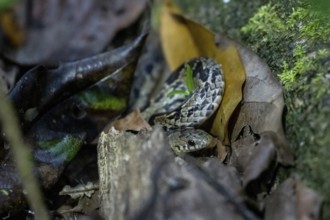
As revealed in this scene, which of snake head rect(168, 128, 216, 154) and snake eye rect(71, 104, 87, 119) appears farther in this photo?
snake eye rect(71, 104, 87, 119)

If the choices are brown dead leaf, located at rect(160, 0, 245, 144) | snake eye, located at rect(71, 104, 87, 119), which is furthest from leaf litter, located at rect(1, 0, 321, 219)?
snake eye, located at rect(71, 104, 87, 119)

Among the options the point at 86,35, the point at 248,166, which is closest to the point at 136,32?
the point at 86,35

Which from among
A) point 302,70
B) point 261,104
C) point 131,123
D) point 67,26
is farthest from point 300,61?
point 67,26

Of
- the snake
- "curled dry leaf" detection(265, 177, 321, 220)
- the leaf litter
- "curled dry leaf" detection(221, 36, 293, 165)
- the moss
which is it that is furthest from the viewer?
the snake

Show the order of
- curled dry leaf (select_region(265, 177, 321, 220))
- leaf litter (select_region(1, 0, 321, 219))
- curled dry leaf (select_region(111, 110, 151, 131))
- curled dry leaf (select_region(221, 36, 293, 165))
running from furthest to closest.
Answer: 1. curled dry leaf (select_region(111, 110, 151, 131))
2. curled dry leaf (select_region(221, 36, 293, 165))
3. leaf litter (select_region(1, 0, 321, 219))
4. curled dry leaf (select_region(265, 177, 321, 220))

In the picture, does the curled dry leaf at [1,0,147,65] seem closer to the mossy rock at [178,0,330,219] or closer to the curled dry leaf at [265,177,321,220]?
Result: the mossy rock at [178,0,330,219]

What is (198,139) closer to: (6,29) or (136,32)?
(136,32)

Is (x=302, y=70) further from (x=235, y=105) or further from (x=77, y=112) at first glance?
(x=77, y=112)
